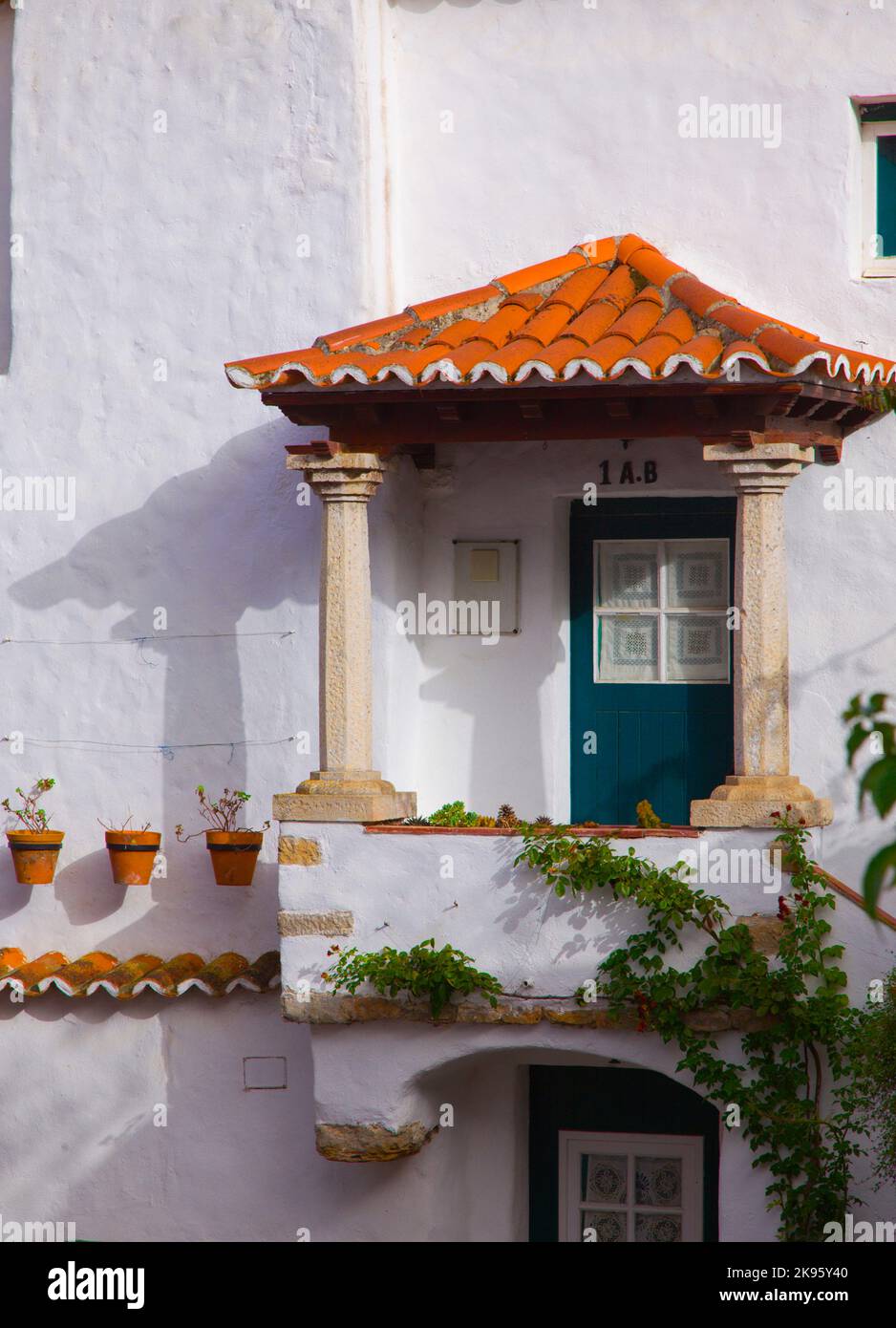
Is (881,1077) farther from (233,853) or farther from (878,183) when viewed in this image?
(878,183)

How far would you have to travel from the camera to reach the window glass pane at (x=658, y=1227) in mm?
8414

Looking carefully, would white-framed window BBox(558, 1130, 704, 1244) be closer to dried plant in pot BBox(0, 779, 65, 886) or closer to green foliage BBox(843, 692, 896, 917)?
dried plant in pot BBox(0, 779, 65, 886)

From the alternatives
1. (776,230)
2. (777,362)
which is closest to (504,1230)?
(777,362)

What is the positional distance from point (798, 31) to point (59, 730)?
471 centimetres

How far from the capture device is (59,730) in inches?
333

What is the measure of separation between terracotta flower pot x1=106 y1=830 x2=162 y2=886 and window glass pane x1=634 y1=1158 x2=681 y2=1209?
2.72 m

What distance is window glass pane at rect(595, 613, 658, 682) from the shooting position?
826 centimetres

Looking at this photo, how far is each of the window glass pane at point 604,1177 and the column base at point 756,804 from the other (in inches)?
90.8

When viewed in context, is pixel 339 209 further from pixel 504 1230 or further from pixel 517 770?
pixel 504 1230

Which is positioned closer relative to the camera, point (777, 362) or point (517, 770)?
point (777, 362)

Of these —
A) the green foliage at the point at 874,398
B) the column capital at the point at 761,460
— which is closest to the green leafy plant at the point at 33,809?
the column capital at the point at 761,460

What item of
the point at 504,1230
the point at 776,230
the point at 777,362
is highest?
the point at 776,230

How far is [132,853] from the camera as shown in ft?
26.8

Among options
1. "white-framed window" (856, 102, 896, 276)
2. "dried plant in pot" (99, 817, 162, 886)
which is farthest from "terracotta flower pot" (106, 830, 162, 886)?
"white-framed window" (856, 102, 896, 276)
